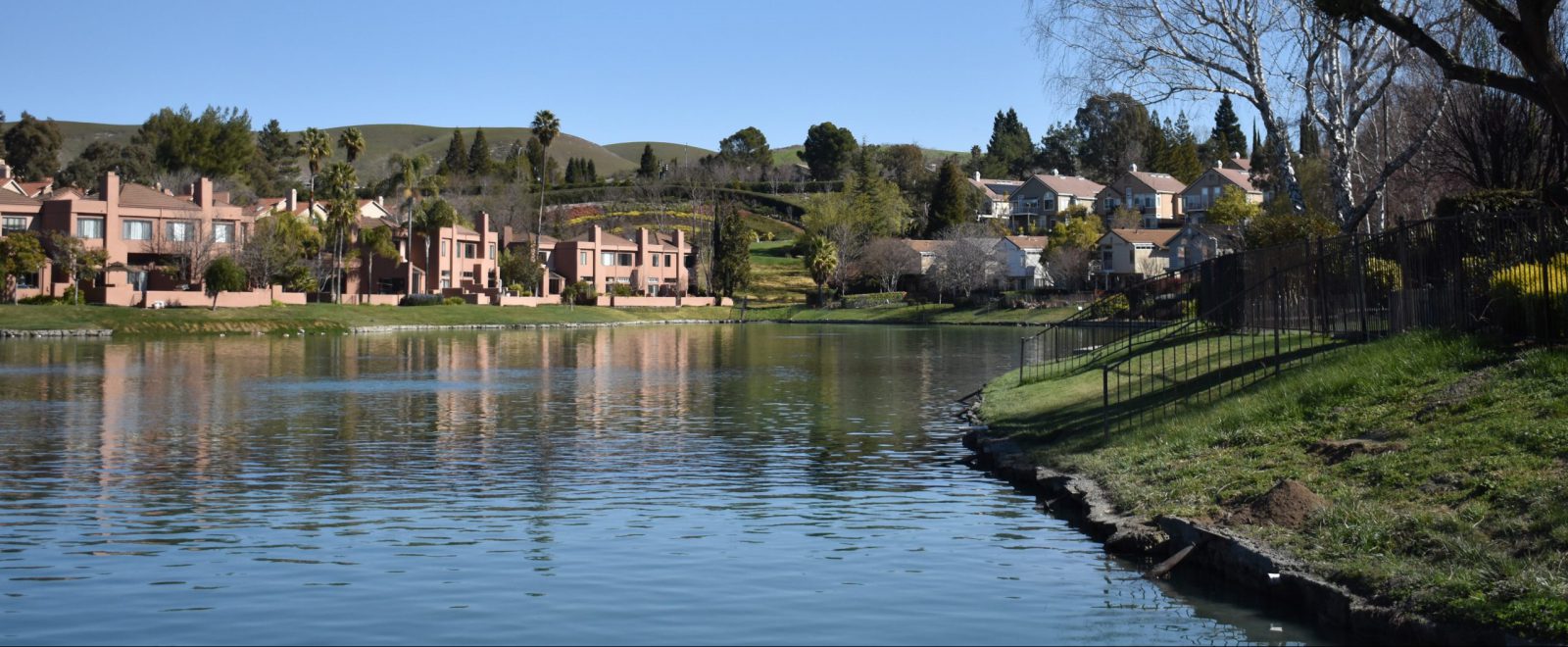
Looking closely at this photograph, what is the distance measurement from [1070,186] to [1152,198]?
657 inches

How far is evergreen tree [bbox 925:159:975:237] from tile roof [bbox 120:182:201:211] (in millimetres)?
83341

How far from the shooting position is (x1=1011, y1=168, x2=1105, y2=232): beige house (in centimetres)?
16988

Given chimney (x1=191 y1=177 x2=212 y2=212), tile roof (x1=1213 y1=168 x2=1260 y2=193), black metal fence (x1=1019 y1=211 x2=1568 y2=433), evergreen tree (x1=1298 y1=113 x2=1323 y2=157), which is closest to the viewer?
black metal fence (x1=1019 y1=211 x2=1568 y2=433)

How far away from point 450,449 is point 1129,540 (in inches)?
620

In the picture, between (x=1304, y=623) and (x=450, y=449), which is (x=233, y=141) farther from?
(x=1304, y=623)

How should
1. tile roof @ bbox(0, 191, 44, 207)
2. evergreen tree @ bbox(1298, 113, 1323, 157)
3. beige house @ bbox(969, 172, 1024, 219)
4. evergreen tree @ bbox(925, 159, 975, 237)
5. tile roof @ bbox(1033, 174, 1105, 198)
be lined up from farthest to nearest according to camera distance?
beige house @ bbox(969, 172, 1024, 219), tile roof @ bbox(1033, 174, 1105, 198), evergreen tree @ bbox(925, 159, 975, 237), tile roof @ bbox(0, 191, 44, 207), evergreen tree @ bbox(1298, 113, 1323, 157)

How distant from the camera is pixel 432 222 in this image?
123875 millimetres

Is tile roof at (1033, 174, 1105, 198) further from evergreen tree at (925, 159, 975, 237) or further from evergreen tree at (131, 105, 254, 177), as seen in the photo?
evergreen tree at (131, 105, 254, 177)

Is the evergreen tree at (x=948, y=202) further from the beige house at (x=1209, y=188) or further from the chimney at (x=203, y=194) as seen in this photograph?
the chimney at (x=203, y=194)

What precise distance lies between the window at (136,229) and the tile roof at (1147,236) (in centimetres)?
8254

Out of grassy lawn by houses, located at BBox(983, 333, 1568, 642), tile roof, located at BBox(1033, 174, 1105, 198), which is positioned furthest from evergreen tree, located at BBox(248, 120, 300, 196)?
grassy lawn by houses, located at BBox(983, 333, 1568, 642)

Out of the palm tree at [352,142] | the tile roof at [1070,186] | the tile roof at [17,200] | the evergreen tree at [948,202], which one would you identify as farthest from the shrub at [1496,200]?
the tile roof at [1070,186]

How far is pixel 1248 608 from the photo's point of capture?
46.3 feet

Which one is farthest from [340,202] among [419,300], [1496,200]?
[1496,200]
